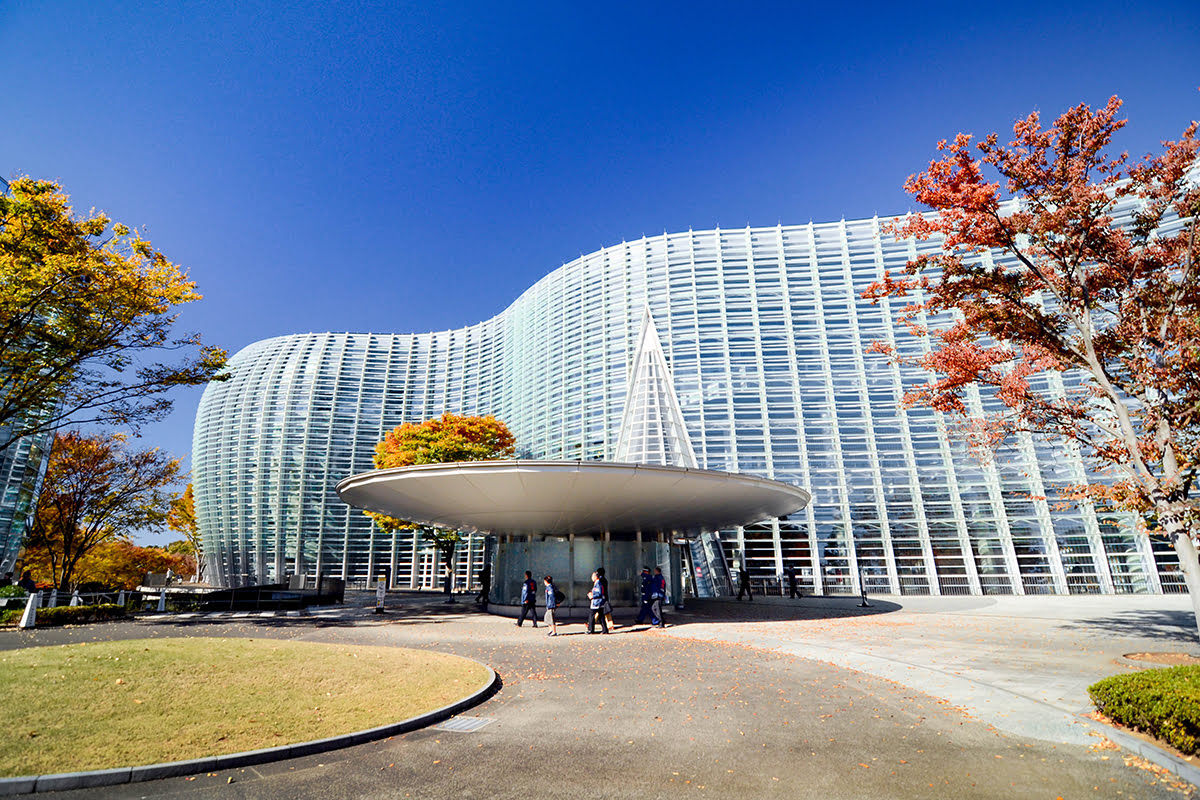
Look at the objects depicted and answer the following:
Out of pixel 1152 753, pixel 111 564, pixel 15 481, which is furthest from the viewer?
pixel 111 564

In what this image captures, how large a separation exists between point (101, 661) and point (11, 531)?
105ft

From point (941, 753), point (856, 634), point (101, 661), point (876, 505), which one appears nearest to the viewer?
point (941, 753)

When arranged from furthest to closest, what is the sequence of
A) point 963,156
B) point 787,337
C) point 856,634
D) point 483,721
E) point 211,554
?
point 211,554, point 787,337, point 856,634, point 963,156, point 483,721

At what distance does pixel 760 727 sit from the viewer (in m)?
7.05

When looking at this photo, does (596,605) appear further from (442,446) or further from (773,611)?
(442,446)

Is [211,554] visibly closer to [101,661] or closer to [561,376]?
[561,376]

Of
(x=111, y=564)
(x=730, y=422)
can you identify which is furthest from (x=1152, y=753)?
(x=111, y=564)

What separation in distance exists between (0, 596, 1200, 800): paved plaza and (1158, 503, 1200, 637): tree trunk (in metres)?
2.01

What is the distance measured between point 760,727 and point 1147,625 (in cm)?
1740

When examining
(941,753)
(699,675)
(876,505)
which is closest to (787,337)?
(876,505)

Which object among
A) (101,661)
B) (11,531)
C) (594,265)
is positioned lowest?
(101,661)

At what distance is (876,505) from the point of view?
38.0 m

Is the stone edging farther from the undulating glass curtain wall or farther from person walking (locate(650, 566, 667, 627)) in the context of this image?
the undulating glass curtain wall

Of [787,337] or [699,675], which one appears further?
[787,337]
